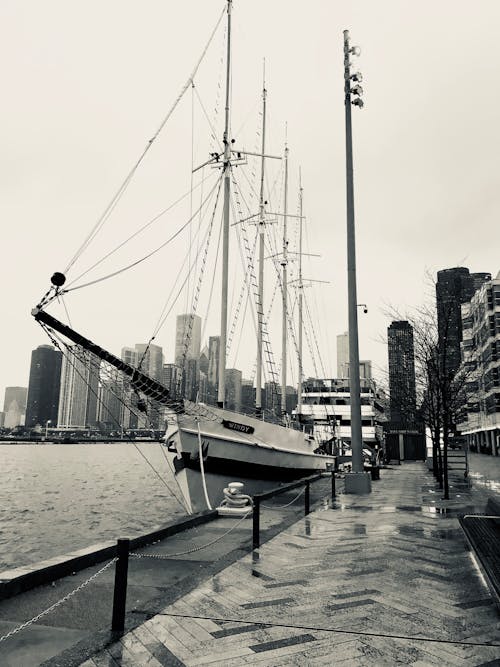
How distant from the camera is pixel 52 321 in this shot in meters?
14.2

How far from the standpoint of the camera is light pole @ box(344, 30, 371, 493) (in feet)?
55.3

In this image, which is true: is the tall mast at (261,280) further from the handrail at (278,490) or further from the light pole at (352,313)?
the light pole at (352,313)

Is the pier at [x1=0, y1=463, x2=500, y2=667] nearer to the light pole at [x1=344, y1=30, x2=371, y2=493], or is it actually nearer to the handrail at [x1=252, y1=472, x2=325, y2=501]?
the handrail at [x1=252, y1=472, x2=325, y2=501]

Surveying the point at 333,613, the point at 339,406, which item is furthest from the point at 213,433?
the point at 339,406

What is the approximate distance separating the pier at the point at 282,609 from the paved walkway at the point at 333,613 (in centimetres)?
2

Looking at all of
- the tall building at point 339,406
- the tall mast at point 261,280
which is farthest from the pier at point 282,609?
the tall building at point 339,406

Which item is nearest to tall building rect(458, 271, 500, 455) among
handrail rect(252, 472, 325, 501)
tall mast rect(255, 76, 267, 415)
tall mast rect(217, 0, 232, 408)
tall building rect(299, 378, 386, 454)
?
tall building rect(299, 378, 386, 454)

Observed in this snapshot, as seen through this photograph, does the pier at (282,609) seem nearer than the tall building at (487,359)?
Yes

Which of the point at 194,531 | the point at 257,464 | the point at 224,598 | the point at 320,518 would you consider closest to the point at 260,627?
the point at 224,598

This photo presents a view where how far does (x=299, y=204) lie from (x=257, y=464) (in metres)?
28.2

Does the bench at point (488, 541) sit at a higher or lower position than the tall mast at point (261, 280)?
lower

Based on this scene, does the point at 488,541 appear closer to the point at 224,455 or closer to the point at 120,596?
the point at 120,596

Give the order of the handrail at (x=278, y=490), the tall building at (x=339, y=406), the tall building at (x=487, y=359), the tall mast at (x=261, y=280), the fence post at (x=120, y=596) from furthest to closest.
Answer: the tall building at (x=487, y=359) → the tall building at (x=339, y=406) → the tall mast at (x=261, y=280) → the handrail at (x=278, y=490) → the fence post at (x=120, y=596)

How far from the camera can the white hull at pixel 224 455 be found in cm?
1798
